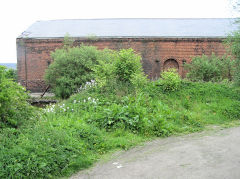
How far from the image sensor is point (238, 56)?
11008mm

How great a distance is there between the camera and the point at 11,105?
209 inches

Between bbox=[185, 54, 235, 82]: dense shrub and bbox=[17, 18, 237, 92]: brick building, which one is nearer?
bbox=[185, 54, 235, 82]: dense shrub

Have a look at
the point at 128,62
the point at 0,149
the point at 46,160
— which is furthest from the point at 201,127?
the point at 0,149

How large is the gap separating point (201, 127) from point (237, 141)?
1426 millimetres

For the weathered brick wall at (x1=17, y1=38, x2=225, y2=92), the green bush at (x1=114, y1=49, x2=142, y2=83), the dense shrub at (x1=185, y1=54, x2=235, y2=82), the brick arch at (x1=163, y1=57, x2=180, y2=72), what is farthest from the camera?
the brick arch at (x1=163, y1=57, x2=180, y2=72)

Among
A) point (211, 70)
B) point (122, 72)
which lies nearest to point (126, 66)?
point (122, 72)

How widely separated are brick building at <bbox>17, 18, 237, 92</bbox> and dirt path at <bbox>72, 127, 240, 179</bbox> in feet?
49.9

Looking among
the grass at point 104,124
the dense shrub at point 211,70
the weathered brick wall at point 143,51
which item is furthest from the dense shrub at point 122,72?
the weathered brick wall at point 143,51

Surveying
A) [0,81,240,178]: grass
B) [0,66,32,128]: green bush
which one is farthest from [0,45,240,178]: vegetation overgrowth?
[0,66,32,128]: green bush

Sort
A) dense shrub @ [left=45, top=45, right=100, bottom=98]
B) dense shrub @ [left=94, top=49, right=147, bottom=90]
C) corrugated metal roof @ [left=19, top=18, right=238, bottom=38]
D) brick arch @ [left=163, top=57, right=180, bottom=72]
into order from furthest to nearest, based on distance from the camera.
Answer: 1. corrugated metal roof @ [left=19, top=18, right=238, bottom=38]
2. brick arch @ [left=163, top=57, right=180, bottom=72]
3. dense shrub @ [left=45, top=45, right=100, bottom=98]
4. dense shrub @ [left=94, top=49, right=147, bottom=90]

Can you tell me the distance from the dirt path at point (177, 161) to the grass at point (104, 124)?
39 cm

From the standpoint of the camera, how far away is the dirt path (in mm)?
4469

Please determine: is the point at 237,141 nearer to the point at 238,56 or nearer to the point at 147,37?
the point at 238,56

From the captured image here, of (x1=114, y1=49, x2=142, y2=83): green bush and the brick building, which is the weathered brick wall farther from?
(x1=114, y1=49, x2=142, y2=83): green bush
